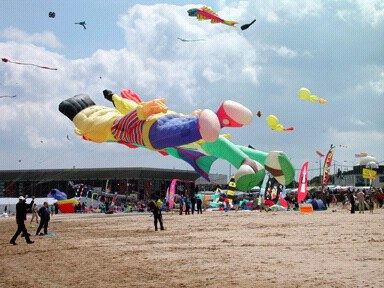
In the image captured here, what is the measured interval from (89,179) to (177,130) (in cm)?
5506

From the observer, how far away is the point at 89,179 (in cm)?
8331

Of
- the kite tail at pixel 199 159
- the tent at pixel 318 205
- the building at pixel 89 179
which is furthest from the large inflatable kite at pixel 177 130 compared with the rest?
the building at pixel 89 179

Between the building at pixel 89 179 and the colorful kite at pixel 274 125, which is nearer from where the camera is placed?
the colorful kite at pixel 274 125

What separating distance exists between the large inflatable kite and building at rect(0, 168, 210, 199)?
40396 millimetres

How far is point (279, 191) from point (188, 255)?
31945 mm

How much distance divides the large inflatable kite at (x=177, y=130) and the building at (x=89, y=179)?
133 feet

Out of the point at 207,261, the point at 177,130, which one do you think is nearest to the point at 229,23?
the point at 177,130

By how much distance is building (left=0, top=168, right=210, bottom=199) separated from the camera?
8019 centimetres

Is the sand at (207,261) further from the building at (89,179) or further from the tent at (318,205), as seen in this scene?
the building at (89,179)

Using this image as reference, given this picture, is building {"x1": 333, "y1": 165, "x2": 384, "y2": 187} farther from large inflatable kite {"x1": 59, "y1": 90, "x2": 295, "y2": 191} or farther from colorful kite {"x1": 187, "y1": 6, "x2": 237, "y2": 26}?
colorful kite {"x1": 187, "y1": 6, "x2": 237, "y2": 26}

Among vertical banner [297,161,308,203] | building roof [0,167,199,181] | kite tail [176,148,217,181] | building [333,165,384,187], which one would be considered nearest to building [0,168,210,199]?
building roof [0,167,199,181]

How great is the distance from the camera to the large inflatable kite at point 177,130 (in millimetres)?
30031

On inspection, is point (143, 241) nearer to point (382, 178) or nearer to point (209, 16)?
point (209, 16)

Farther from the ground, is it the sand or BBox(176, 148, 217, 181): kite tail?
BBox(176, 148, 217, 181): kite tail
